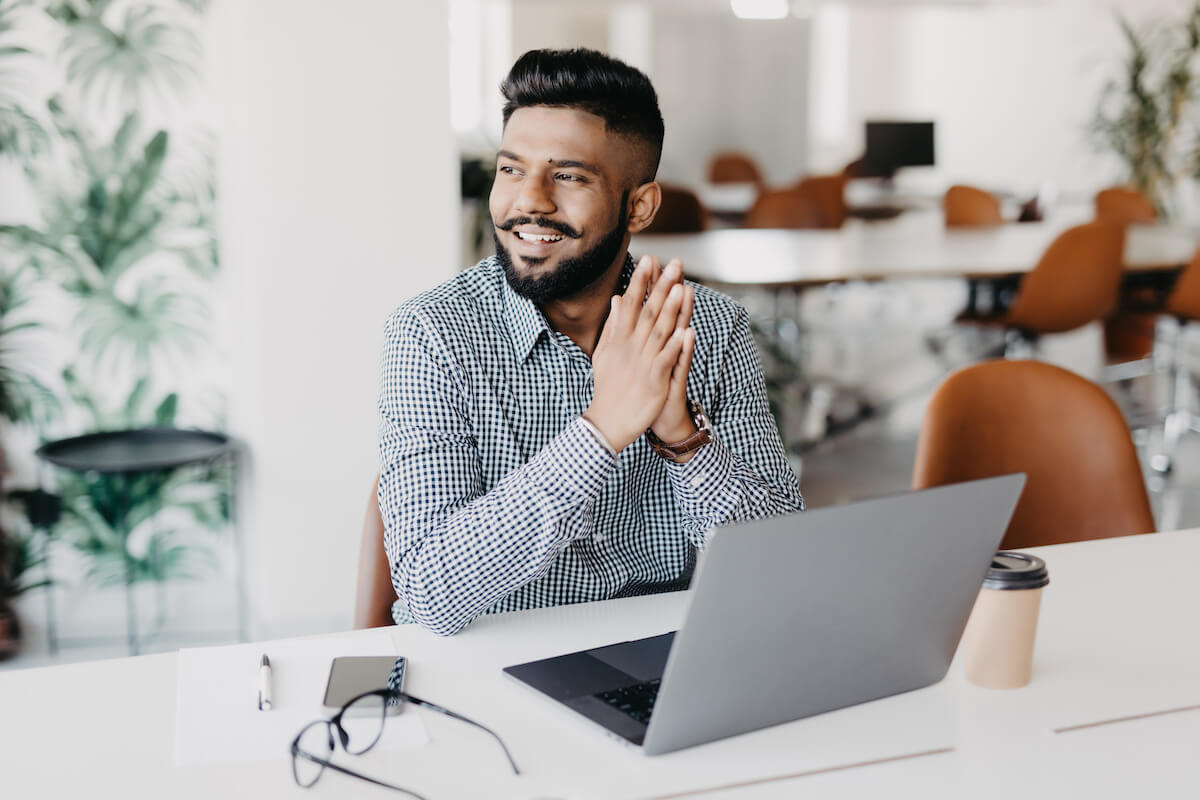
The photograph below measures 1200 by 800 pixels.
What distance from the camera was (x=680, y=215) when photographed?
586 cm

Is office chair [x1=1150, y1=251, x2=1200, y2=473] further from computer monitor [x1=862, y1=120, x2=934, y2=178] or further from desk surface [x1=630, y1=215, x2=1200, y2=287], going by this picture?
computer monitor [x1=862, y1=120, x2=934, y2=178]

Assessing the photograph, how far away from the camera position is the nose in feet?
5.19

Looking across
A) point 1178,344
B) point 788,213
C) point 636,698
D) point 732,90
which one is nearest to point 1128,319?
point 1178,344

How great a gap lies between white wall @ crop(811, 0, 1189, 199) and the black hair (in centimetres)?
709

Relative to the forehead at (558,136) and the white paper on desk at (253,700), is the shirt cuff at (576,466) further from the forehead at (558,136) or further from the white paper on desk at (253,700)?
the forehead at (558,136)

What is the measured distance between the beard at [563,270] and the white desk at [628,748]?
46 centimetres

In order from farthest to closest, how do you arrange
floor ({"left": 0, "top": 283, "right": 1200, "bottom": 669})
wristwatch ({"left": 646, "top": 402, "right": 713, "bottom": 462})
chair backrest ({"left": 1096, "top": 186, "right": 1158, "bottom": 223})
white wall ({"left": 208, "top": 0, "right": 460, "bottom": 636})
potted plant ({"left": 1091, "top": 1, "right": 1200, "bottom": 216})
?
potted plant ({"left": 1091, "top": 1, "right": 1200, "bottom": 216})
chair backrest ({"left": 1096, "top": 186, "right": 1158, "bottom": 223})
floor ({"left": 0, "top": 283, "right": 1200, "bottom": 669})
white wall ({"left": 208, "top": 0, "right": 460, "bottom": 636})
wristwatch ({"left": 646, "top": 402, "right": 713, "bottom": 462})

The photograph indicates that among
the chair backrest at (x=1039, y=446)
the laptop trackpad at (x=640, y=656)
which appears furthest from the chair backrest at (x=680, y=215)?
the laptop trackpad at (x=640, y=656)

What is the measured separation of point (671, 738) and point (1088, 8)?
897 centimetres

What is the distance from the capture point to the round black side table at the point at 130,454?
2641 mm

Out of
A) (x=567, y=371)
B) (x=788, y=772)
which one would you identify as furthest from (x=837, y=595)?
(x=567, y=371)

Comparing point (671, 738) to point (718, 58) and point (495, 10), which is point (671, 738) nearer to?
point (718, 58)

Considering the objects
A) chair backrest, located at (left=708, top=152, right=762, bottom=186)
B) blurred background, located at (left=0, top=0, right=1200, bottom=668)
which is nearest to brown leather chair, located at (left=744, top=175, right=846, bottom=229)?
chair backrest, located at (left=708, top=152, right=762, bottom=186)

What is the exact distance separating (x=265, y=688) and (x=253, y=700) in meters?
0.02
